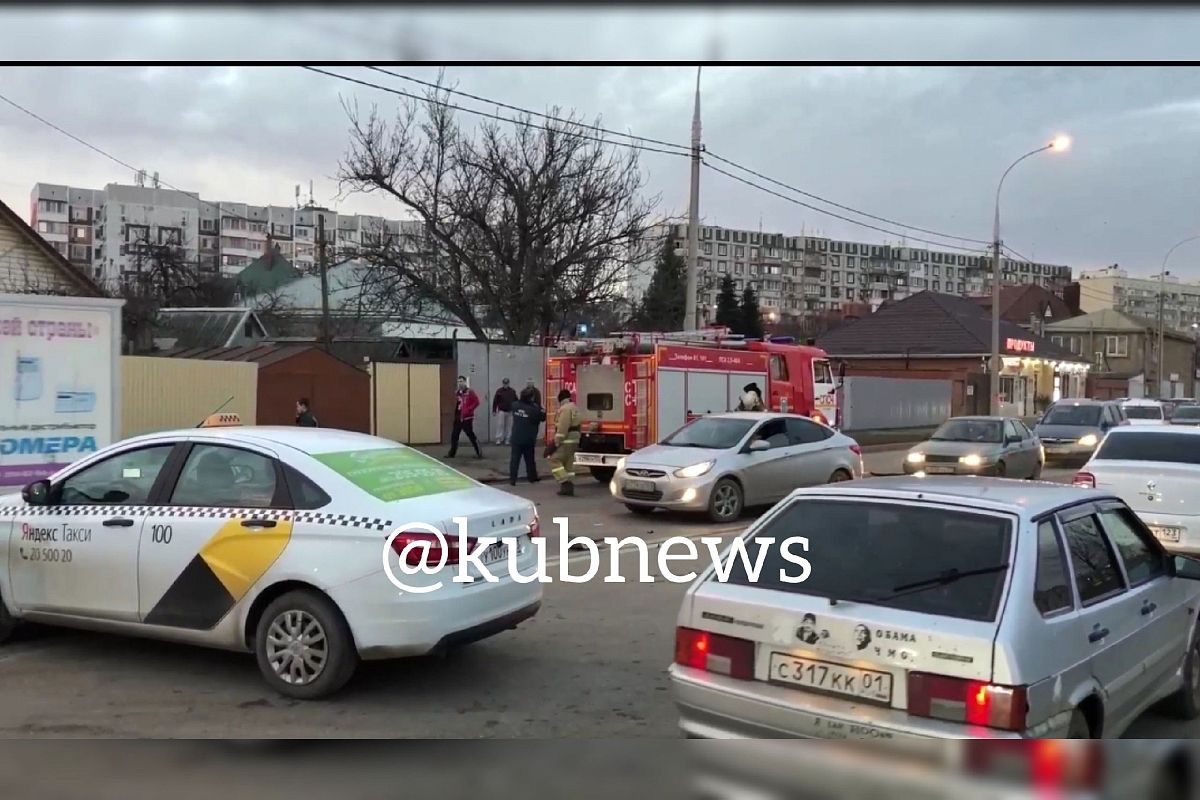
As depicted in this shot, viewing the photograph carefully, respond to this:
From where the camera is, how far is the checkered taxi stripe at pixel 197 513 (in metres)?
5.62

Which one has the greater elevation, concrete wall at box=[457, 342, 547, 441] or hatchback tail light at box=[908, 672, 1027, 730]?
concrete wall at box=[457, 342, 547, 441]

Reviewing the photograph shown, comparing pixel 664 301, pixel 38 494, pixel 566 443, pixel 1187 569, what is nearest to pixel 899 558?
pixel 1187 569

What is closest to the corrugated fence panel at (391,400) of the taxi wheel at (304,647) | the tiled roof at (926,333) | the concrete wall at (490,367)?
the concrete wall at (490,367)

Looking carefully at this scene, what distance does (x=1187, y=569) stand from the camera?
17.2ft

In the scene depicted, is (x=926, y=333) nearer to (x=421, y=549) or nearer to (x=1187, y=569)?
(x=1187, y=569)

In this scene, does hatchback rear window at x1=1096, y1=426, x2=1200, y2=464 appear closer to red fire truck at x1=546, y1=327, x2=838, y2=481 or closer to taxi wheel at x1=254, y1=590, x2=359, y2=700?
red fire truck at x1=546, y1=327, x2=838, y2=481

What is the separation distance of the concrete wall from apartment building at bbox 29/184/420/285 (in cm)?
5476

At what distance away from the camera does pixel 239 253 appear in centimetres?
11500

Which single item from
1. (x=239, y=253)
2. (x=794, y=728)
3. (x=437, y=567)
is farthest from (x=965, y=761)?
(x=239, y=253)

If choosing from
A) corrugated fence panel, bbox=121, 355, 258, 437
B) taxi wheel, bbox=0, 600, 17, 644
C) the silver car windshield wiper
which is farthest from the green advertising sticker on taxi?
corrugated fence panel, bbox=121, 355, 258, 437

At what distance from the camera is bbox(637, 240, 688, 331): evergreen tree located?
35.8 metres

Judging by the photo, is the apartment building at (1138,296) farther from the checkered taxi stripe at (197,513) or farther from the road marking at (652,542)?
the checkered taxi stripe at (197,513)

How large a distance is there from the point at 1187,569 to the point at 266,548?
5017 millimetres
